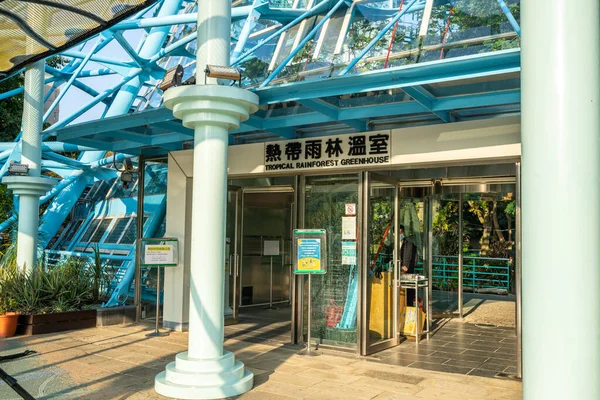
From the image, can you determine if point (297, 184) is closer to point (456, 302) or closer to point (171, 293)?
point (171, 293)

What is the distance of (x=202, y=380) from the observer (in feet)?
17.5

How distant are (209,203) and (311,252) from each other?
7.29ft

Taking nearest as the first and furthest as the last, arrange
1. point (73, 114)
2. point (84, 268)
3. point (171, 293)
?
point (171, 293)
point (84, 268)
point (73, 114)

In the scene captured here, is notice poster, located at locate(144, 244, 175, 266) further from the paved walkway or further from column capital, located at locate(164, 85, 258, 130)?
column capital, located at locate(164, 85, 258, 130)

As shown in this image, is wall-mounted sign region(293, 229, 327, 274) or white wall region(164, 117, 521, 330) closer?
white wall region(164, 117, 521, 330)

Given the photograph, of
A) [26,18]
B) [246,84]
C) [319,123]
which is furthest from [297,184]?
[26,18]

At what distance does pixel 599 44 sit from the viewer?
2021 millimetres

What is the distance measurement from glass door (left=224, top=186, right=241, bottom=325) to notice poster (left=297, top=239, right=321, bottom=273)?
2.40 m

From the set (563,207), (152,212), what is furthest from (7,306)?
(563,207)

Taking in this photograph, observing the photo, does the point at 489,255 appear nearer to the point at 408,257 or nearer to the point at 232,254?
the point at 408,257

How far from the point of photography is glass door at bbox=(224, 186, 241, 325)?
381 inches

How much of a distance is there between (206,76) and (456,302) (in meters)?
7.64

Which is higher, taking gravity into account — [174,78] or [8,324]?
[174,78]

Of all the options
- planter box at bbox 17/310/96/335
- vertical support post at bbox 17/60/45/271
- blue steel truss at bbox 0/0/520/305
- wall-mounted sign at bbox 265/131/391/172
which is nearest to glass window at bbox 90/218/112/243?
blue steel truss at bbox 0/0/520/305
